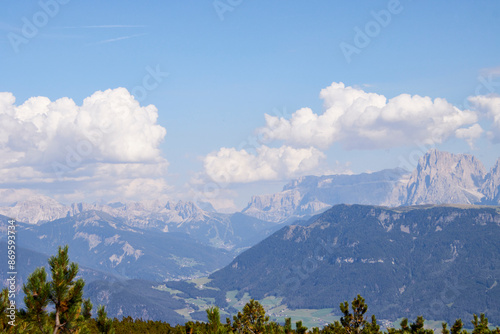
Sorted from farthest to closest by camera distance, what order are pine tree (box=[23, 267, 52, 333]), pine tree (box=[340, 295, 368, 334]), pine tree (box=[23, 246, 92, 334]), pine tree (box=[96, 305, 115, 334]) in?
1. pine tree (box=[340, 295, 368, 334])
2. pine tree (box=[96, 305, 115, 334])
3. pine tree (box=[23, 246, 92, 334])
4. pine tree (box=[23, 267, 52, 333])

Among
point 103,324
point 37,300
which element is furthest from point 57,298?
point 103,324

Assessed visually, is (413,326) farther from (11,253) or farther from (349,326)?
(11,253)

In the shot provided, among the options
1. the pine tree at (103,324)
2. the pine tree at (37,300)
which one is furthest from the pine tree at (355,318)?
the pine tree at (37,300)

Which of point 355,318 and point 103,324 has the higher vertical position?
point 103,324

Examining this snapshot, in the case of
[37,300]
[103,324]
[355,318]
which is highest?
[37,300]

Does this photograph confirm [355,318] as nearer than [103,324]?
No

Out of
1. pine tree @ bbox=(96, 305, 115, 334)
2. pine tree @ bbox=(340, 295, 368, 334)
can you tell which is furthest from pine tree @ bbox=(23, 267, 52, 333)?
pine tree @ bbox=(340, 295, 368, 334)

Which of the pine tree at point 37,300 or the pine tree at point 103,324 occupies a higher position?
the pine tree at point 37,300

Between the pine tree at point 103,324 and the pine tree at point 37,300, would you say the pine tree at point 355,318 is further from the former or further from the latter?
the pine tree at point 37,300

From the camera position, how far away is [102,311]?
146 feet

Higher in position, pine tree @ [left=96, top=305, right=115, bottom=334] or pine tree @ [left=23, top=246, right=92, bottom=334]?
pine tree @ [left=23, top=246, right=92, bottom=334]

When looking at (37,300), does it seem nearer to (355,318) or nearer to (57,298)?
(57,298)

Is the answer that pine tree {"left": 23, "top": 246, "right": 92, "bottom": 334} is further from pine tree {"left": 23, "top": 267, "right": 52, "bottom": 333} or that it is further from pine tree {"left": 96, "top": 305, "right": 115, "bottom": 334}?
pine tree {"left": 96, "top": 305, "right": 115, "bottom": 334}

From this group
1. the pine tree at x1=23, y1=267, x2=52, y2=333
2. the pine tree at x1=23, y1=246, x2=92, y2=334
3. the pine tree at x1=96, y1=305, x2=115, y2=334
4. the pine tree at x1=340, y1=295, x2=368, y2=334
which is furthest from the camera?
the pine tree at x1=340, y1=295, x2=368, y2=334
